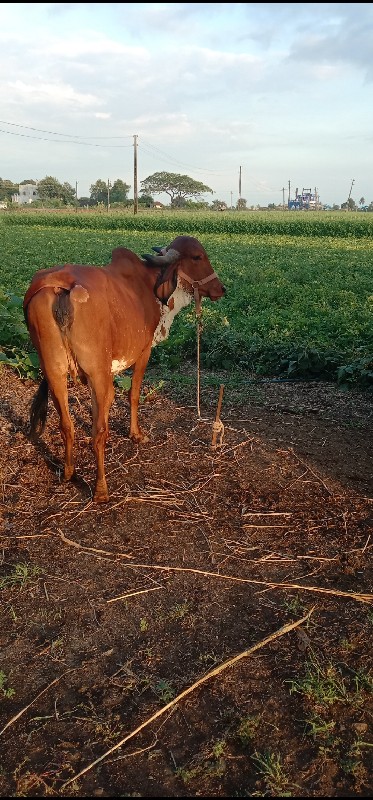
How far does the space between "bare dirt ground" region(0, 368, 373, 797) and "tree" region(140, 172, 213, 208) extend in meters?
110

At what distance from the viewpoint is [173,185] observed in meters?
111

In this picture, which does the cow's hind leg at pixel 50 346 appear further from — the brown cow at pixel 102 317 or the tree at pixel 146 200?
the tree at pixel 146 200

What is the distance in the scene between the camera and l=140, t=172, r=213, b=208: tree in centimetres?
11106

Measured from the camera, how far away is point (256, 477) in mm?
5301

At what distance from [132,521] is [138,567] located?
1.95 ft

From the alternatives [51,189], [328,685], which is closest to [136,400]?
[328,685]

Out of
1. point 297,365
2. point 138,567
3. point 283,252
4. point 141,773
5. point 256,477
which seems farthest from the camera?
point 283,252

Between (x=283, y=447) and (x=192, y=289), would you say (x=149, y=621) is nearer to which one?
(x=283, y=447)

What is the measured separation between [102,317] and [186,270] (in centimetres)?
137

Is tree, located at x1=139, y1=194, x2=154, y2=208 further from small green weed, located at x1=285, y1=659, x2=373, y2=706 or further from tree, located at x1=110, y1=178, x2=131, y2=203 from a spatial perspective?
small green weed, located at x1=285, y1=659, x2=373, y2=706

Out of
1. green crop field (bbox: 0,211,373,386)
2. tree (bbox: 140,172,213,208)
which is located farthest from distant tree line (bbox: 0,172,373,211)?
green crop field (bbox: 0,211,373,386)

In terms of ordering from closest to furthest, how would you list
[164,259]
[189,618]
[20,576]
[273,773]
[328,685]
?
[273,773]
[328,685]
[189,618]
[20,576]
[164,259]

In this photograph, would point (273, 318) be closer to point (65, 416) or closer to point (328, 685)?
point (65, 416)

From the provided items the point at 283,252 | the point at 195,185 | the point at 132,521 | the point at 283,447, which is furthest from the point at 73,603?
the point at 195,185
